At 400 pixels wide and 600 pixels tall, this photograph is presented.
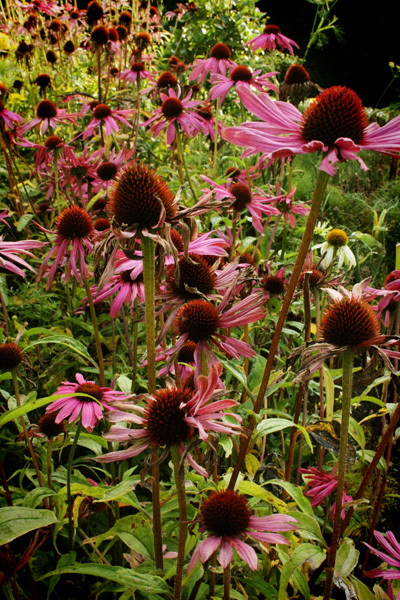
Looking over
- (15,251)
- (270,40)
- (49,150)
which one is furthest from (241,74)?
(15,251)

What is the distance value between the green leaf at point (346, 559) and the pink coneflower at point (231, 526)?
0.11 m

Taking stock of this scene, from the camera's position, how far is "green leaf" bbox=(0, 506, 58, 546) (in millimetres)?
787

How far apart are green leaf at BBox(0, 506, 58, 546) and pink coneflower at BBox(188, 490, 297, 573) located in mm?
273

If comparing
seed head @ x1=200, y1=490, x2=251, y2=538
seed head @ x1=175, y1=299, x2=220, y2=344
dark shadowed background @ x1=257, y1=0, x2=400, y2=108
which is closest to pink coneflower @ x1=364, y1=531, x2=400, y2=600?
seed head @ x1=200, y1=490, x2=251, y2=538

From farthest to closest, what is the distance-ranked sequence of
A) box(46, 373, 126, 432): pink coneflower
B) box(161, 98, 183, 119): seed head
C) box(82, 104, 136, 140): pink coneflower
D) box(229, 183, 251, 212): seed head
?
box(82, 104, 136, 140): pink coneflower, box(161, 98, 183, 119): seed head, box(229, 183, 251, 212): seed head, box(46, 373, 126, 432): pink coneflower

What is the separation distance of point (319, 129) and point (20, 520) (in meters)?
0.87

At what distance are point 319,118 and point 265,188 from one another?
1907mm

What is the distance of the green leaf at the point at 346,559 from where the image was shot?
33.6 inches

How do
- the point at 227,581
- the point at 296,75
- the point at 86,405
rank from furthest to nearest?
the point at 296,75 < the point at 86,405 < the point at 227,581

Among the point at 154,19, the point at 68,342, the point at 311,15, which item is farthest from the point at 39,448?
the point at 311,15

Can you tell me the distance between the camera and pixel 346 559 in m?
0.87

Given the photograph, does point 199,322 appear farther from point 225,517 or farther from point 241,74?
point 241,74

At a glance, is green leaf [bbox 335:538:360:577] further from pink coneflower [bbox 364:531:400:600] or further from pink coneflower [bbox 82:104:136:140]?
pink coneflower [bbox 82:104:136:140]

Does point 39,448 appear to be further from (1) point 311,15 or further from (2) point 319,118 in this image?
(1) point 311,15
